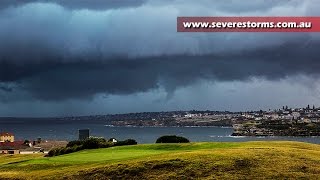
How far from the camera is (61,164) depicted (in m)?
42.2

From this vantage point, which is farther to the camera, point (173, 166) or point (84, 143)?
point (84, 143)

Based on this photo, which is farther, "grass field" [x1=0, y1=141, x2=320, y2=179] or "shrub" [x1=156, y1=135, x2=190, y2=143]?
"shrub" [x1=156, y1=135, x2=190, y2=143]

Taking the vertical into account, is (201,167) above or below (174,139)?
below

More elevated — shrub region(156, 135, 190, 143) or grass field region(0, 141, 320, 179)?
shrub region(156, 135, 190, 143)

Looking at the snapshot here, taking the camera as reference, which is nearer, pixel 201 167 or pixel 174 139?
pixel 201 167

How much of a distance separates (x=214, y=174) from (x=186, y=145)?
48.6ft

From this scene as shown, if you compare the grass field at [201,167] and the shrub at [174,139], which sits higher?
the shrub at [174,139]

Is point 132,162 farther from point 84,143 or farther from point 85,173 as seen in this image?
point 84,143

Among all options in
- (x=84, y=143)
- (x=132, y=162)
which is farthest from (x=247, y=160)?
(x=84, y=143)

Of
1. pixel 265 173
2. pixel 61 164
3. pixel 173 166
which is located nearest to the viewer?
pixel 265 173

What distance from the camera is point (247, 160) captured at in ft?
114

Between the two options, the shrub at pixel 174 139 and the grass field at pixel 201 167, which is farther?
the shrub at pixel 174 139

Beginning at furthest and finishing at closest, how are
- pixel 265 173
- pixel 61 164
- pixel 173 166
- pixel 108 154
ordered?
1. pixel 108 154
2. pixel 61 164
3. pixel 173 166
4. pixel 265 173

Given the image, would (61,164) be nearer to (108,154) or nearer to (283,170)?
(108,154)
